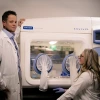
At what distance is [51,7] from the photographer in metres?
3.00

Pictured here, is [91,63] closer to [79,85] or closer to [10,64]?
[79,85]

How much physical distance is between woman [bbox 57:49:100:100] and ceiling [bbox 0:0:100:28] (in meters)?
1.34

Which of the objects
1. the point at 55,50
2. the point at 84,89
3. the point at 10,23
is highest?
the point at 10,23

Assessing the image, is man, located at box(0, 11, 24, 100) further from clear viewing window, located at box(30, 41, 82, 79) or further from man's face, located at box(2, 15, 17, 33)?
clear viewing window, located at box(30, 41, 82, 79)

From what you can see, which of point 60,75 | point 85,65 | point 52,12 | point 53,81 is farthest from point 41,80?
point 52,12

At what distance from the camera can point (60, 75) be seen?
2.32 m

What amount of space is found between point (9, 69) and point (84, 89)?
31.5 inches

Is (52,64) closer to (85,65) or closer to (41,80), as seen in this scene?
(41,80)

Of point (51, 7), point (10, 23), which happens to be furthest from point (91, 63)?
point (51, 7)

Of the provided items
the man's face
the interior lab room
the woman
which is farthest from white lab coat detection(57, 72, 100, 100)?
the man's face

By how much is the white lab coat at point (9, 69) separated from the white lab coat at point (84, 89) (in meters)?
0.54

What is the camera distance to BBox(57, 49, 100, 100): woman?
1.75m

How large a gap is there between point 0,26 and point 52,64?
1.17 m

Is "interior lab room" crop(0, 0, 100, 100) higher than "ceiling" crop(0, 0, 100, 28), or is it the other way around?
"ceiling" crop(0, 0, 100, 28)
